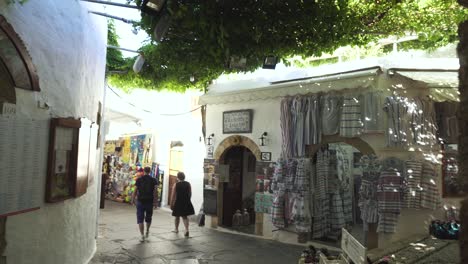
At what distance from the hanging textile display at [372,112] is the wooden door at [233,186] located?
4509 millimetres

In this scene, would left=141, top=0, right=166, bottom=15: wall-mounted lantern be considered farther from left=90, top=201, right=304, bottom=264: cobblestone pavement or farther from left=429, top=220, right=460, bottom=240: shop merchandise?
left=429, top=220, right=460, bottom=240: shop merchandise

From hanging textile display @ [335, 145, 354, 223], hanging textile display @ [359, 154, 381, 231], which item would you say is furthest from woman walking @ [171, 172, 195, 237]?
hanging textile display @ [359, 154, 381, 231]

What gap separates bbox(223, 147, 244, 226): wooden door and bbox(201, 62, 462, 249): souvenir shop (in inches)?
55.6

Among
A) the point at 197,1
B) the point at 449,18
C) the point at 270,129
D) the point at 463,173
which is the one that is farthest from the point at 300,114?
the point at 463,173

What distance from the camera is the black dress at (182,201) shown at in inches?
362

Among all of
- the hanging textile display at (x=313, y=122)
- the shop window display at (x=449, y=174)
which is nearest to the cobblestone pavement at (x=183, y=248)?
the hanging textile display at (x=313, y=122)

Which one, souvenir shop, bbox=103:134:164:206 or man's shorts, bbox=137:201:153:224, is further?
souvenir shop, bbox=103:134:164:206

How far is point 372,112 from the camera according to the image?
7.17m

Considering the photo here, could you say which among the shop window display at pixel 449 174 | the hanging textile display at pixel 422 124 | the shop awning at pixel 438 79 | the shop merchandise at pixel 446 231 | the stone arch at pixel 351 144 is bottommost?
the shop merchandise at pixel 446 231

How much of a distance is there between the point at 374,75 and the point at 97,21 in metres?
5.28

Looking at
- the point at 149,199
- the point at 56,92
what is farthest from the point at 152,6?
the point at 149,199

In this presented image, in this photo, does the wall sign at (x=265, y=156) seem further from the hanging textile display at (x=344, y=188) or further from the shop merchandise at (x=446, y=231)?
the shop merchandise at (x=446, y=231)

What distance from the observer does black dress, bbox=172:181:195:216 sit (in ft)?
30.2

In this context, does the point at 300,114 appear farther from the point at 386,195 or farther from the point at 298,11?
the point at 298,11
